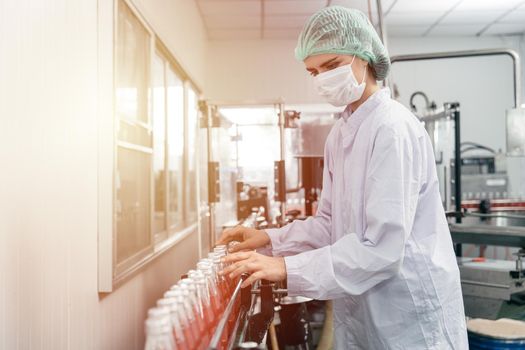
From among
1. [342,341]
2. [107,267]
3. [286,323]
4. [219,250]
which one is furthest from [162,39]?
[342,341]

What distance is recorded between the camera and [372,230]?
1149mm

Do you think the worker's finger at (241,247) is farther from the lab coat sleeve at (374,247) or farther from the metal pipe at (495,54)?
the metal pipe at (495,54)

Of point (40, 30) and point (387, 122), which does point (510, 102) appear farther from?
point (40, 30)

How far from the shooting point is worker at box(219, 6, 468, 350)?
44.4 inches

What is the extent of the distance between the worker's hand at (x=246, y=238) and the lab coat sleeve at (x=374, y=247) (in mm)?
362

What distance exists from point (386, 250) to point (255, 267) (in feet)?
1.05

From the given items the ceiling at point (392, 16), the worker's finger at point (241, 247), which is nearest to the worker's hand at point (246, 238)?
the worker's finger at point (241, 247)

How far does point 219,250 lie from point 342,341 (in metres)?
0.45

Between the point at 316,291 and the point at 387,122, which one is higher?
the point at 387,122

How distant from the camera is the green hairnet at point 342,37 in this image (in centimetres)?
133

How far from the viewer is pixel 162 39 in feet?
10.3

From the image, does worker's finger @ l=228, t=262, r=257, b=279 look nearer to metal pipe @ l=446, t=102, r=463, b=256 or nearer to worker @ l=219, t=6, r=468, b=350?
worker @ l=219, t=6, r=468, b=350

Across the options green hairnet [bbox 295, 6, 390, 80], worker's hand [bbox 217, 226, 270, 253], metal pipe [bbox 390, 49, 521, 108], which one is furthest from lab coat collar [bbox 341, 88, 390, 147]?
metal pipe [bbox 390, 49, 521, 108]

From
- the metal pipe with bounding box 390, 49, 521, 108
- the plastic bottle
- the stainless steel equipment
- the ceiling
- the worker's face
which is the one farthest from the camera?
the ceiling
